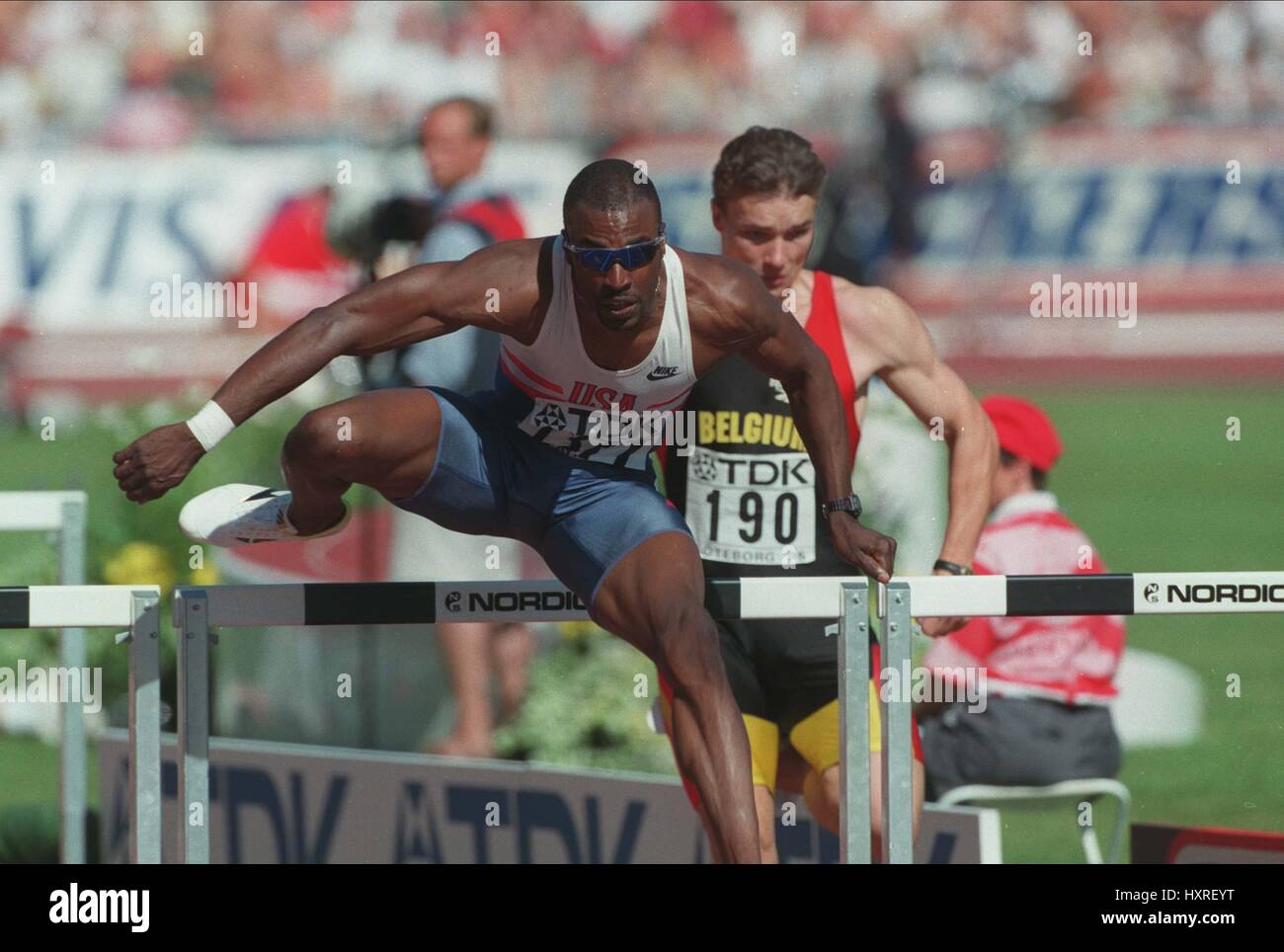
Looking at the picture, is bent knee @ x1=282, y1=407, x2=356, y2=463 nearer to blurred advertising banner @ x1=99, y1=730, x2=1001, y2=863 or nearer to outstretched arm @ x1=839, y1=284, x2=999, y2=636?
outstretched arm @ x1=839, y1=284, x2=999, y2=636

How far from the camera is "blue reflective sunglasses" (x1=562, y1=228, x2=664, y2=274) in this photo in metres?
4.16

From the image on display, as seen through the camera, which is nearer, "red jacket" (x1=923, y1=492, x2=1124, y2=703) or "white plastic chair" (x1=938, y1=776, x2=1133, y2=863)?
"white plastic chair" (x1=938, y1=776, x2=1133, y2=863)

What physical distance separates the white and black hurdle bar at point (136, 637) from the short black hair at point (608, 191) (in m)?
1.30

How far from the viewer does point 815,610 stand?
14.6 feet

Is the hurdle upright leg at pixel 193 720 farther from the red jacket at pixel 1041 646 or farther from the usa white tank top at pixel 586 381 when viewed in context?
the red jacket at pixel 1041 646

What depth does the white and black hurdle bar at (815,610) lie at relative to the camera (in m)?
4.32

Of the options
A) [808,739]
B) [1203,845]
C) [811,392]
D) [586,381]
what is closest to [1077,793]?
[1203,845]

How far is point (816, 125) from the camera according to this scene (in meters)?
18.0

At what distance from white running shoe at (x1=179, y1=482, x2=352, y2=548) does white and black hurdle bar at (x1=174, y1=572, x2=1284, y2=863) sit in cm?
31

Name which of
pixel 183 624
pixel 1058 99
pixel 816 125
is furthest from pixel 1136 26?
pixel 183 624

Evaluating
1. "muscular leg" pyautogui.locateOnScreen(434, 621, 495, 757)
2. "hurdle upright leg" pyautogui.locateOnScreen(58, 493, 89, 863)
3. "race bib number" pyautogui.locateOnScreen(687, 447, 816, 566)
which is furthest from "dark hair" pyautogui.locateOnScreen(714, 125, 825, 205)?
"muscular leg" pyautogui.locateOnScreen(434, 621, 495, 757)
